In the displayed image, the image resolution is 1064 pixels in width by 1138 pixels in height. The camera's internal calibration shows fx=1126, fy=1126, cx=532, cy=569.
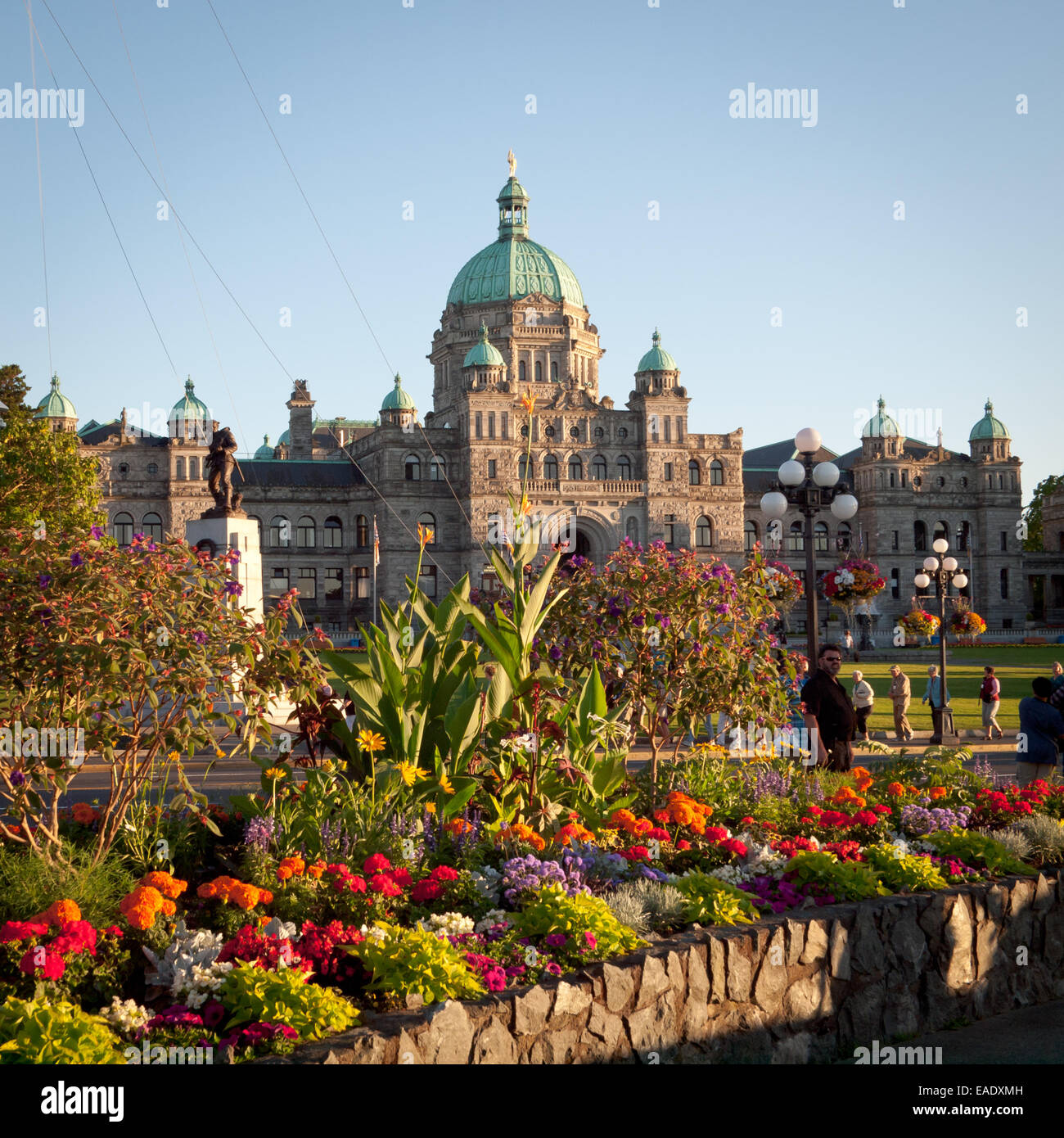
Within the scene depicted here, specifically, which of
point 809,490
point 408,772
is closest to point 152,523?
point 809,490

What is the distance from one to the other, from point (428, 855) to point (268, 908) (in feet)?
4.06

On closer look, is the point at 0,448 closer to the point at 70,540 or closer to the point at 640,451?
the point at 70,540

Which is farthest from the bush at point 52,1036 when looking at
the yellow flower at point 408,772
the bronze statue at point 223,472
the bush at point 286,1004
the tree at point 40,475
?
the tree at point 40,475

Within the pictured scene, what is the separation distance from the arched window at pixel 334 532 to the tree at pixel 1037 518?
61577 mm

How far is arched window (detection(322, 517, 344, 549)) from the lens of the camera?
6844 cm

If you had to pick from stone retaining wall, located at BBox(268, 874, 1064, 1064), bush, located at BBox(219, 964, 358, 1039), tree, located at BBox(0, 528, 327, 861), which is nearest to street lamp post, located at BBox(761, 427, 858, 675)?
stone retaining wall, located at BBox(268, 874, 1064, 1064)

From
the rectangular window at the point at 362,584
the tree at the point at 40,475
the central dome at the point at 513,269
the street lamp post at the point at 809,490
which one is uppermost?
the central dome at the point at 513,269

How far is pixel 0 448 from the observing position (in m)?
33.0

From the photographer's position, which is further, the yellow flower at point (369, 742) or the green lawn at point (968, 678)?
the green lawn at point (968, 678)

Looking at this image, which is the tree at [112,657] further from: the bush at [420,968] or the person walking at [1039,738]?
the person walking at [1039,738]

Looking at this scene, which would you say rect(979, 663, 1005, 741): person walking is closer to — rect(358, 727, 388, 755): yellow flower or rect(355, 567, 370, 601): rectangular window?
rect(358, 727, 388, 755): yellow flower

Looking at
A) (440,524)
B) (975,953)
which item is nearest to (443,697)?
(975,953)

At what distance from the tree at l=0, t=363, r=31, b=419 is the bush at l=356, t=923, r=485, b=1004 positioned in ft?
118

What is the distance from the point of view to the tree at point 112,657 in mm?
6590
